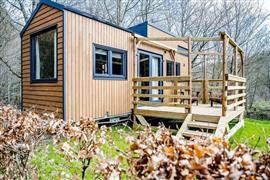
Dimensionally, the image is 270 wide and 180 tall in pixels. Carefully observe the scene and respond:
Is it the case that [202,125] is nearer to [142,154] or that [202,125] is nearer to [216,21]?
[142,154]

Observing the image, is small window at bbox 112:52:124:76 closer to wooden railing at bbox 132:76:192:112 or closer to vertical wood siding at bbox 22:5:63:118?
wooden railing at bbox 132:76:192:112

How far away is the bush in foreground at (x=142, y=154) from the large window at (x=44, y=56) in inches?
155

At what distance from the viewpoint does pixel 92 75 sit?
21.4 ft

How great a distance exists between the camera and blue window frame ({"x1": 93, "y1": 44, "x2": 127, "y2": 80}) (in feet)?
22.2

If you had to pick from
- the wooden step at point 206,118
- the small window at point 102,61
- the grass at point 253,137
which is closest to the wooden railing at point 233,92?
the wooden step at point 206,118

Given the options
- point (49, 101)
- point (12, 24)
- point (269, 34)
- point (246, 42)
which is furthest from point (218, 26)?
point (49, 101)

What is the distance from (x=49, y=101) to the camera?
21.2 ft

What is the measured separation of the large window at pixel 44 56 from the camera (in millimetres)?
6441

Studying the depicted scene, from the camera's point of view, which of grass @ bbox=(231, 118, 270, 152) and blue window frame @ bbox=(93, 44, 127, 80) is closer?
grass @ bbox=(231, 118, 270, 152)

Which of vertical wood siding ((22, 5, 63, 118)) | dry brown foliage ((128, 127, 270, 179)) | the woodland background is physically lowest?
dry brown foliage ((128, 127, 270, 179))

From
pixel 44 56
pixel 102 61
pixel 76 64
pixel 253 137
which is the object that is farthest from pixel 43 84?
pixel 253 137

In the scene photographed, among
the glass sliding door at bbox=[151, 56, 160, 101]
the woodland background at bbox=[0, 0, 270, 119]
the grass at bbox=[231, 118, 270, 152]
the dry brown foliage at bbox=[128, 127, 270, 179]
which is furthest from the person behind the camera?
the woodland background at bbox=[0, 0, 270, 119]

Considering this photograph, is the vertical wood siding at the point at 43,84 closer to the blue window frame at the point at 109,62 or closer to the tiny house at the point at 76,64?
the tiny house at the point at 76,64

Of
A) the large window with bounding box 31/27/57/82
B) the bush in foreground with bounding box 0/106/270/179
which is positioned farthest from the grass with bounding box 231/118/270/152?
the large window with bounding box 31/27/57/82
